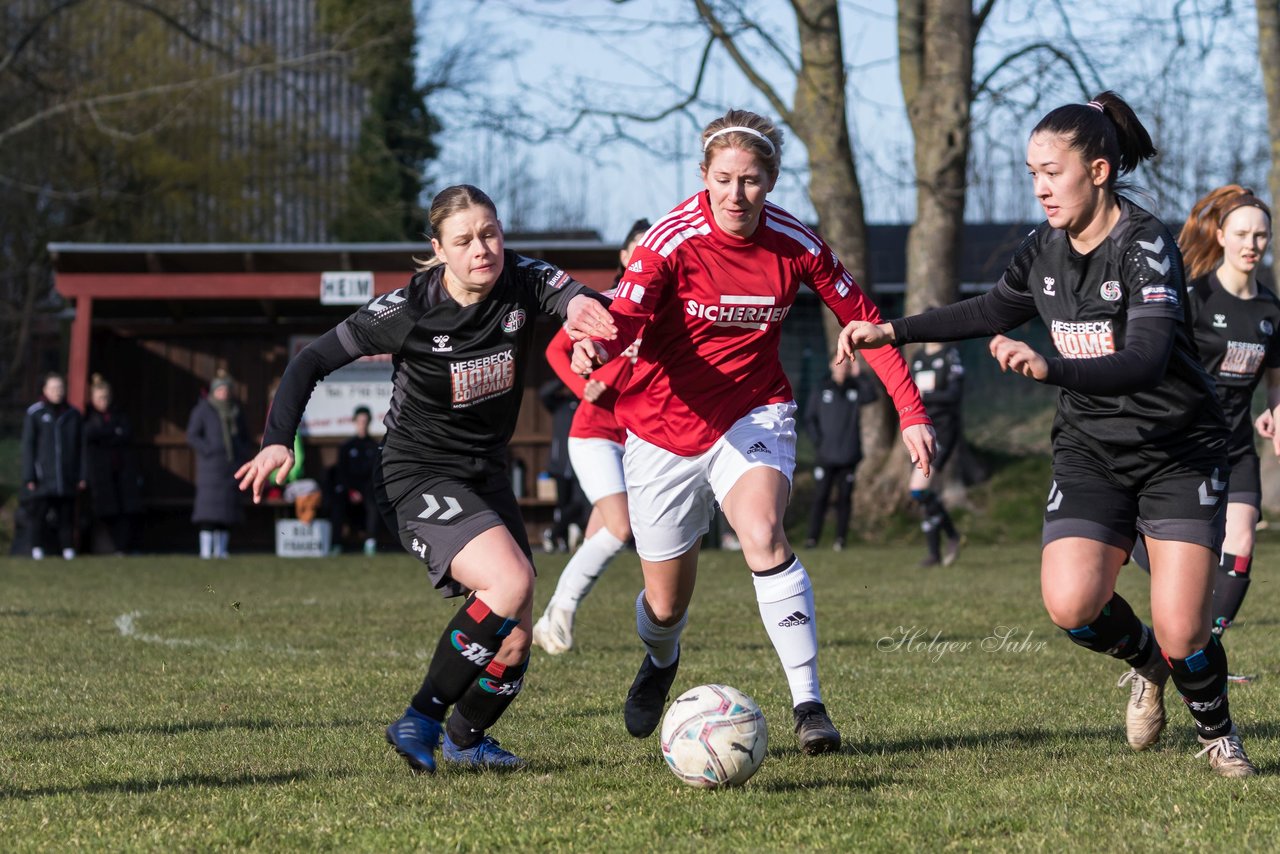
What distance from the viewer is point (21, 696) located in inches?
250

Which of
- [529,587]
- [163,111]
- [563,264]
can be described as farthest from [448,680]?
[163,111]

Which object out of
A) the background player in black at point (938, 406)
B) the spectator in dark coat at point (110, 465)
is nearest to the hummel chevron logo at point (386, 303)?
the background player in black at point (938, 406)

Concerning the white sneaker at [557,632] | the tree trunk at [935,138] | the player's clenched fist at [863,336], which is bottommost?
the white sneaker at [557,632]

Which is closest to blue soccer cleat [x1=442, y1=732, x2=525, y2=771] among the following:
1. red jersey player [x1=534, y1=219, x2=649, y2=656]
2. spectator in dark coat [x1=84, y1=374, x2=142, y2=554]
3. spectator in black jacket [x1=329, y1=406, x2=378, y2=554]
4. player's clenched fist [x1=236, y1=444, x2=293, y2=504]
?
player's clenched fist [x1=236, y1=444, x2=293, y2=504]

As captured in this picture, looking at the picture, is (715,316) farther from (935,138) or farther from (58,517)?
(935,138)

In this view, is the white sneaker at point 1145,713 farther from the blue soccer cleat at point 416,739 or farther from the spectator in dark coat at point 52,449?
the spectator in dark coat at point 52,449

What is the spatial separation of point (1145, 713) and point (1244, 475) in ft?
7.78

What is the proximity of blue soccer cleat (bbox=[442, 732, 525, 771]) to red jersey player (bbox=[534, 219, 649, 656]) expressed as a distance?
2.95 m

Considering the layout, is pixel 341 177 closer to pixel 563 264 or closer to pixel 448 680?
pixel 563 264

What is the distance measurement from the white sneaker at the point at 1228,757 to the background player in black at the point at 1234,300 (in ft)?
6.60

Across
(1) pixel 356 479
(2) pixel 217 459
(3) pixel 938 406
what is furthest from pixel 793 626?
(1) pixel 356 479

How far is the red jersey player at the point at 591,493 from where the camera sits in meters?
7.87

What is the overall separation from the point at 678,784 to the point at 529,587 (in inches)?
30.2

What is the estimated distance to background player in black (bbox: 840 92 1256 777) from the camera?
446cm
